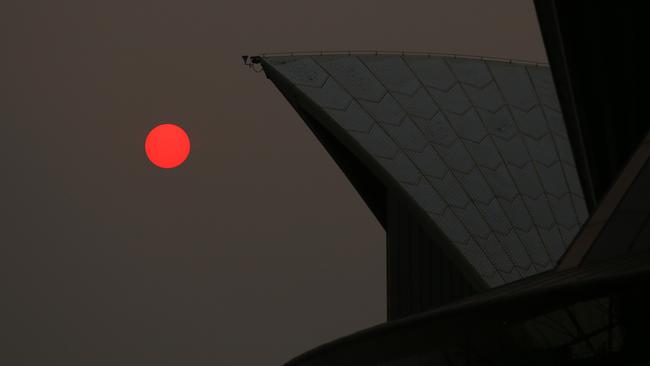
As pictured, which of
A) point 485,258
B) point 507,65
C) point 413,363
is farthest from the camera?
point 507,65

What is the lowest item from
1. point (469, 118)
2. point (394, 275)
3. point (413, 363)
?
point (394, 275)

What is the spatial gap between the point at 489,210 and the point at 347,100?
13.1 ft

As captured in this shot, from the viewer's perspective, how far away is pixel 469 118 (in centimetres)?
2914

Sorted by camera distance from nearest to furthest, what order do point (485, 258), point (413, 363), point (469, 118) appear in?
point (413, 363)
point (485, 258)
point (469, 118)

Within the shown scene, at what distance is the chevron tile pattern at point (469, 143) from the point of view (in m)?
27.3

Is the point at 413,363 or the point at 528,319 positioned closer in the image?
the point at 528,319

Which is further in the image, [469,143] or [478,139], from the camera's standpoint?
[478,139]

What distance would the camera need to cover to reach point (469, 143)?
28.7 m

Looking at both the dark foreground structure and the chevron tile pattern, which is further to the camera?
the chevron tile pattern

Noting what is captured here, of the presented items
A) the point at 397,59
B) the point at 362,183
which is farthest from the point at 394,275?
the point at 397,59

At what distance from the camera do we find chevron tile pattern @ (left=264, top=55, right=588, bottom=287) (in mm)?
27281

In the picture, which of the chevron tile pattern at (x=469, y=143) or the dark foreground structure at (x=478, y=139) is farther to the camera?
the chevron tile pattern at (x=469, y=143)

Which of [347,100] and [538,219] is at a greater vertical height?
[347,100]

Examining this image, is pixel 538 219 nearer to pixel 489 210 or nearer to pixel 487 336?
pixel 489 210
